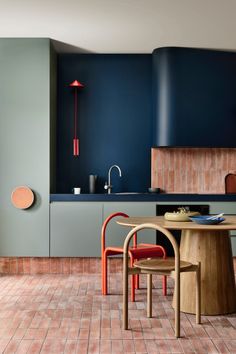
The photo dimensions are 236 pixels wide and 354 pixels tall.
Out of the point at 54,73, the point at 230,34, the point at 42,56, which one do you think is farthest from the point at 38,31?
the point at 230,34

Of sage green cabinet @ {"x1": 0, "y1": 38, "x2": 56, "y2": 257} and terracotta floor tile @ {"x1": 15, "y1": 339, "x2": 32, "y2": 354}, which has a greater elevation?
sage green cabinet @ {"x1": 0, "y1": 38, "x2": 56, "y2": 257}

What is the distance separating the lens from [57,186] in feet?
23.8

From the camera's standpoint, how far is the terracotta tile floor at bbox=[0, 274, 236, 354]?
3666 millimetres

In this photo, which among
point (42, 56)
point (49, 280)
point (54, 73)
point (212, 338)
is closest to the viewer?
point (212, 338)

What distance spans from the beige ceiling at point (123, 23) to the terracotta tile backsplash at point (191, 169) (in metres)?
1.35

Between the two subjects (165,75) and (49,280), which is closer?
(49,280)

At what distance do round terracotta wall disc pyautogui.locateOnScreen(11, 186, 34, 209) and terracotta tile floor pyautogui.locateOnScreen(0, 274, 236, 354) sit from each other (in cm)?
116

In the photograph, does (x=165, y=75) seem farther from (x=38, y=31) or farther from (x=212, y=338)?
(x=212, y=338)

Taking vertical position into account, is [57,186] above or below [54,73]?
below

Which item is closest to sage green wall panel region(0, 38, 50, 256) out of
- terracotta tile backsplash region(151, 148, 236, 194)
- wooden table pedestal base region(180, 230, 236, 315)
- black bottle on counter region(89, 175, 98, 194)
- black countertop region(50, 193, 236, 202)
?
black countertop region(50, 193, 236, 202)

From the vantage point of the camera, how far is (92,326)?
13.7 ft

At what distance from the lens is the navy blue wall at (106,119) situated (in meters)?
7.26

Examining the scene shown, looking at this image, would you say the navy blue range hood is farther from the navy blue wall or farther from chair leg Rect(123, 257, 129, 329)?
chair leg Rect(123, 257, 129, 329)

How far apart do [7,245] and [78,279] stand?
3.22 ft
